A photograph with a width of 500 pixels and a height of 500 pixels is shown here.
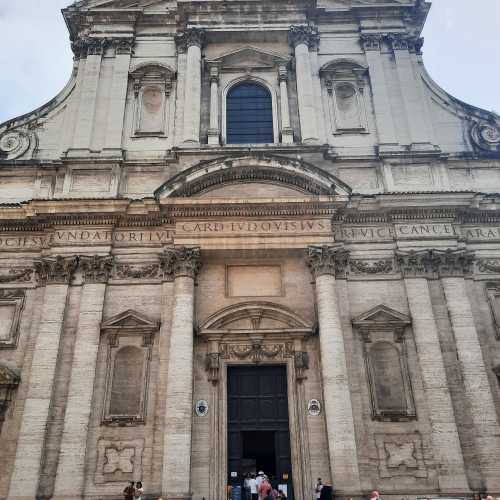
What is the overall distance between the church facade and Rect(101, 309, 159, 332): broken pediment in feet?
0.18

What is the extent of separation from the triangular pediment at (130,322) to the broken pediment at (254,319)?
1457mm

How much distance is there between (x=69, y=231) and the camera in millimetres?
15984

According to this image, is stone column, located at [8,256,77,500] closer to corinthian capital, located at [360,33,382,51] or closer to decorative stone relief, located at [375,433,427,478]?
decorative stone relief, located at [375,433,427,478]

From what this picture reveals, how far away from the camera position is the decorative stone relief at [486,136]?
18078 millimetres

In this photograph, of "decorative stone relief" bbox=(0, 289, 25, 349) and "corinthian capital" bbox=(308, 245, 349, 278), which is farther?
"corinthian capital" bbox=(308, 245, 349, 278)

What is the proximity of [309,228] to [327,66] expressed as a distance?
720cm

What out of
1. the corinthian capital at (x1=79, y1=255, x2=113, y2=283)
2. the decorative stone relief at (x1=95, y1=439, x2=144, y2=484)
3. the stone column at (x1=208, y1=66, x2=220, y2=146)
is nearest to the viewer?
the decorative stone relief at (x1=95, y1=439, x2=144, y2=484)

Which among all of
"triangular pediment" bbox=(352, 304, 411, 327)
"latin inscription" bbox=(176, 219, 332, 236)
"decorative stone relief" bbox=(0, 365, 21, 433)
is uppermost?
"latin inscription" bbox=(176, 219, 332, 236)

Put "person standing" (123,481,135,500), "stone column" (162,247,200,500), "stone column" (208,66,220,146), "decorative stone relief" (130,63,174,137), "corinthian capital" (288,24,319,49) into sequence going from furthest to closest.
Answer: "corinthian capital" (288,24,319,49) → "decorative stone relief" (130,63,174,137) → "stone column" (208,66,220,146) → "stone column" (162,247,200,500) → "person standing" (123,481,135,500)

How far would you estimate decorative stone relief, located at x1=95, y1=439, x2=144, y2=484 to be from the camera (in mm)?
13398

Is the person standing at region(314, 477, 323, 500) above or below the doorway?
below

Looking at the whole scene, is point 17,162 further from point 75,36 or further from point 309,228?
point 309,228

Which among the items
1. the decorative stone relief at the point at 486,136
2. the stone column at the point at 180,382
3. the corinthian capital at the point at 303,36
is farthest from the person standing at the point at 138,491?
the corinthian capital at the point at 303,36

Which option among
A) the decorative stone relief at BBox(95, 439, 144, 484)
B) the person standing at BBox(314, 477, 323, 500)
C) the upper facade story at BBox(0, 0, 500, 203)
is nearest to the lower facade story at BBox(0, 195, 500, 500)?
the decorative stone relief at BBox(95, 439, 144, 484)
